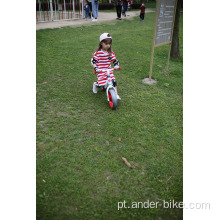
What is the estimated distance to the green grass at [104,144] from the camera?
2.28 meters

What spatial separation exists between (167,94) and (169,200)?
287cm

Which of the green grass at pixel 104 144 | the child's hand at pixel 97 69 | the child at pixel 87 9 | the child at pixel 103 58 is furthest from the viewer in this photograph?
the child at pixel 87 9

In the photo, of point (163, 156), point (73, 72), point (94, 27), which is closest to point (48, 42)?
point (73, 72)

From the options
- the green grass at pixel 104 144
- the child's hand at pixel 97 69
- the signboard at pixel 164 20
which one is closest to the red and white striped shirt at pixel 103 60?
the child's hand at pixel 97 69

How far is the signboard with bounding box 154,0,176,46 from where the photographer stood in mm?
4691

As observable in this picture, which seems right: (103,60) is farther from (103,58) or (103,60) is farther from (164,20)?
(164,20)

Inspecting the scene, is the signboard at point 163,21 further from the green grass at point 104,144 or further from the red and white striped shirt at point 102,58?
the red and white striped shirt at point 102,58

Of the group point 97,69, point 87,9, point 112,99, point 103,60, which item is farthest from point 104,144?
point 87,9

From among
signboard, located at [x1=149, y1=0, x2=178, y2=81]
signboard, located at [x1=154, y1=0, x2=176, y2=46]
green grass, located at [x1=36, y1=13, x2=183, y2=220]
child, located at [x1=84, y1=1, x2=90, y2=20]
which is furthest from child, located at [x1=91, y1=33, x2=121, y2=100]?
child, located at [x1=84, y1=1, x2=90, y2=20]

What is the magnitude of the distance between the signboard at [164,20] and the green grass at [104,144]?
1.04 m

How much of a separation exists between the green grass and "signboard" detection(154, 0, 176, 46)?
3.41 feet

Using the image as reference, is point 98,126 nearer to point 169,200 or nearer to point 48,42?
point 169,200

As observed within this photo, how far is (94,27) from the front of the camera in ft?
38.5

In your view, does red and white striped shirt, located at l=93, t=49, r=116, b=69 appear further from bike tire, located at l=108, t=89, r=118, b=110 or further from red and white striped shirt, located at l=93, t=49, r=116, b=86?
bike tire, located at l=108, t=89, r=118, b=110
